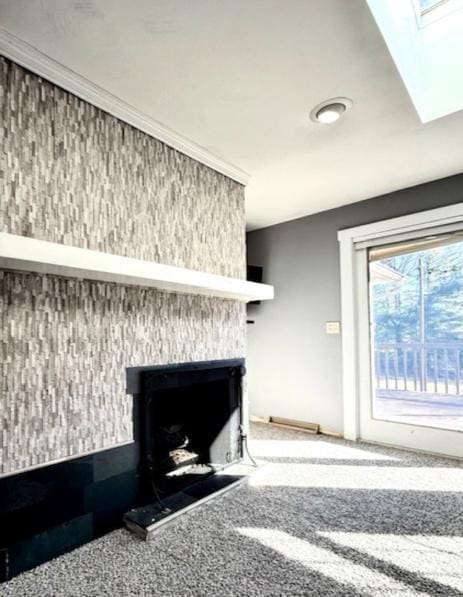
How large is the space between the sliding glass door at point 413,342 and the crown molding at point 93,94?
6.08ft

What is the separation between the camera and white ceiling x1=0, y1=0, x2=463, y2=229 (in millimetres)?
1326

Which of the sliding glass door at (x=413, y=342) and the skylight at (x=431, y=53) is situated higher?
the skylight at (x=431, y=53)

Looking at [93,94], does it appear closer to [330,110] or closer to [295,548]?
[330,110]

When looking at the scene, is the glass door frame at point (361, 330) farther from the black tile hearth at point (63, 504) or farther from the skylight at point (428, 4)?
the black tile hearth at point (63, 504)

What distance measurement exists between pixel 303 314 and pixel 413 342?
41.3 inches

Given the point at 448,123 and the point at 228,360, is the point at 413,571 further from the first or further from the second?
the point at 448,123

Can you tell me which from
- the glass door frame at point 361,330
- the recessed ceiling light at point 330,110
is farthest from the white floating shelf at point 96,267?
the glass door frame at point 361,330

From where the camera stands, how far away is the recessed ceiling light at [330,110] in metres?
1.85

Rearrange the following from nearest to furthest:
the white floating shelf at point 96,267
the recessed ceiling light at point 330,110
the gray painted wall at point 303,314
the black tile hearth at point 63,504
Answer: the white floating shelf at point 96,267
the black tile hearth at point 63,504
the recessed ceiling light at point 330,110
the gray painted wall at point 303,314

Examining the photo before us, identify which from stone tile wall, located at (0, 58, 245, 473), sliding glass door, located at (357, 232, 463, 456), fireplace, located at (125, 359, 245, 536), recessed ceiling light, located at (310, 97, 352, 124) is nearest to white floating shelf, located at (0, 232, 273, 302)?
stone tile wall, located at (0, 58, 245, 473)


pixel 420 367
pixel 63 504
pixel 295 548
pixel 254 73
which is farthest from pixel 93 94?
pixel 420 367

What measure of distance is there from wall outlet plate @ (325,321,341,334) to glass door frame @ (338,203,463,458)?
0.06 meters

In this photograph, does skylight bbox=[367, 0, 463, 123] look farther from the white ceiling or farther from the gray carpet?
the gray carpet

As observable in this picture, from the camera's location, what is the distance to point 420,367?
2.93m
